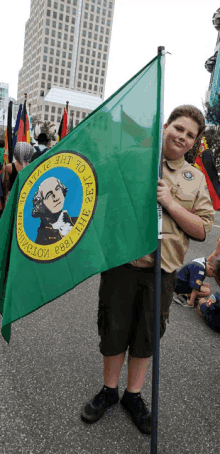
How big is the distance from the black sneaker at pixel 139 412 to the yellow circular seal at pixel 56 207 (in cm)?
115

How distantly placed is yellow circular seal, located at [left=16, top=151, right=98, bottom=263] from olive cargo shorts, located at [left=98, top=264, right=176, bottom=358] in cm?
44

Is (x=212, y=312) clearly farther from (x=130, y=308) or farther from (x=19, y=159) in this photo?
(x=19, y=159)

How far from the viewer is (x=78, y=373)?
94.6 inches

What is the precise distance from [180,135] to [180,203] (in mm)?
338

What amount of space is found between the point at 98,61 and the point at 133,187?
13612 cm

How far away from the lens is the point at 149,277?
5.86 feet

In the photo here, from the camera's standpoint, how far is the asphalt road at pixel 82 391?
1.84m

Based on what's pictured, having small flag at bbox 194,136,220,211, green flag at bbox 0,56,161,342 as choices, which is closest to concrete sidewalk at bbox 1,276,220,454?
green flag at bbox 0,56,161,342

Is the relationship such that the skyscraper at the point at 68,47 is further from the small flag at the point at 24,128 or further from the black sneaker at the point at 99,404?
the black sneaker at the point at 99,404

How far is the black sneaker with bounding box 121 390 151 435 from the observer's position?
195cm

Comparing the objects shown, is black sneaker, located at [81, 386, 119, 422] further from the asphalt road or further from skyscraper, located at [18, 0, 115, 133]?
skyscraper, located at [18, 0, 115, 133]

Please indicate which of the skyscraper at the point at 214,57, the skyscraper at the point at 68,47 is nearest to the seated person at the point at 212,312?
the skyscraper at the point at 214,57

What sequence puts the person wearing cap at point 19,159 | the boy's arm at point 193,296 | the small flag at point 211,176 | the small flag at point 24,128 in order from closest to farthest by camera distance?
the person wearing cap at point 19,159 < the boy's arm at point 193,296 < the small flag at point 211,176 < the small flag at point 24,128

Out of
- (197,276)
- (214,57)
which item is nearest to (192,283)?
(197,276)
